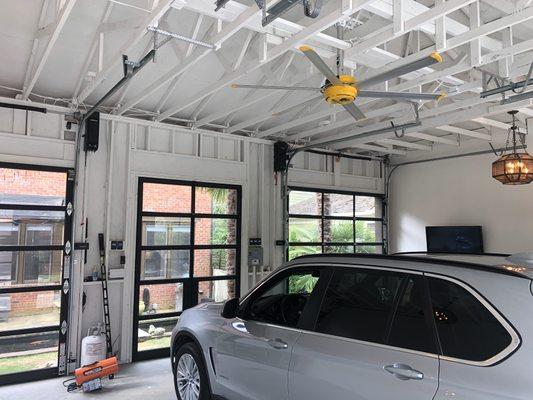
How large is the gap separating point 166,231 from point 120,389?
2169mm

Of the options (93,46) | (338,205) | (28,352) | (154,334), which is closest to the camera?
(93,46)

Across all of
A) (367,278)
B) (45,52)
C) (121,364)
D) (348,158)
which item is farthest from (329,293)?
(348,158)

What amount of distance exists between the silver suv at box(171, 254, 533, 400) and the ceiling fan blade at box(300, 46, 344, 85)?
1307 mm

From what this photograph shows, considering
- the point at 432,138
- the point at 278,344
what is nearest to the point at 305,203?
the point at 432,138

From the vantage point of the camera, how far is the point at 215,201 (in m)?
6.58

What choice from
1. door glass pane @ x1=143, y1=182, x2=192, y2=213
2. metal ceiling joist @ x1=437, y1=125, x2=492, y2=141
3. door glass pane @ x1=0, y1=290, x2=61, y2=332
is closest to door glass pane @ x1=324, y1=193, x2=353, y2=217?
metal ceiling joist @ x1=437, y1=125, x2=492, y2=141

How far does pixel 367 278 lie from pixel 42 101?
4.69 m

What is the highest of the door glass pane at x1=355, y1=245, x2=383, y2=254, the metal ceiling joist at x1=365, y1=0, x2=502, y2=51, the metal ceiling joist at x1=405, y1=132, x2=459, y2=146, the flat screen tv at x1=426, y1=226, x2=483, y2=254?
the metal ceiling joist at x1=365, y1=0, x2=502, y2=51

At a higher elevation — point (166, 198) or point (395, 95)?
point (395, 95)

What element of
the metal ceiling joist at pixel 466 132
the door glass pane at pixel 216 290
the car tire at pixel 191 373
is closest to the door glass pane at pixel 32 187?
the door glass pane at pixel 216 290

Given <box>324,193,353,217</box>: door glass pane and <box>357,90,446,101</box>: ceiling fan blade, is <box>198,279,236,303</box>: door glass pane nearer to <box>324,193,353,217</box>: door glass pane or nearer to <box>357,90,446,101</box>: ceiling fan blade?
<box>324,193,353,217</box>: door glass pane

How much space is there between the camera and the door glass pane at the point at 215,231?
21.0 ft

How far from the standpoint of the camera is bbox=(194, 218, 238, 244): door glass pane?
6387 mm

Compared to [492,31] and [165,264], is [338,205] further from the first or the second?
[492,31]
